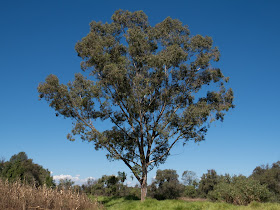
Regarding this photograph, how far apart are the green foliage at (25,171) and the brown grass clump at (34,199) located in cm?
2396

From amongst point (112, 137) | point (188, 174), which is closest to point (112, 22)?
point (112, 137)

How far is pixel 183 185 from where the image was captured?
149ft

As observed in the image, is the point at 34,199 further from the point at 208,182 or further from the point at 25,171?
the point at 25,171

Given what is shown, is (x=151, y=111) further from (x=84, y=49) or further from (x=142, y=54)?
(x=84, y=49)

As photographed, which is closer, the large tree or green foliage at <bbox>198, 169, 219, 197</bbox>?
the large tree

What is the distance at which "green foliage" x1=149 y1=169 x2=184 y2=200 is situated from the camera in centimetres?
3631

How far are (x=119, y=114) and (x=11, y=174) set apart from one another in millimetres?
33282

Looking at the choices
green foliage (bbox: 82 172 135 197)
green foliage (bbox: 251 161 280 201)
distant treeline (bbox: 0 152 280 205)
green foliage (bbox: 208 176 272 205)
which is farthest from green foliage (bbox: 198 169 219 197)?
green foliage (bbox: 208 176 272 205)

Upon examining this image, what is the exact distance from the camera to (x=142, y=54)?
2344 centimetres

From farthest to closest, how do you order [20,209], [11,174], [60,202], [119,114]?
[11,174] → [119,114] → [60,202] → [20,209]

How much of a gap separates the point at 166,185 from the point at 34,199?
26.7 meters

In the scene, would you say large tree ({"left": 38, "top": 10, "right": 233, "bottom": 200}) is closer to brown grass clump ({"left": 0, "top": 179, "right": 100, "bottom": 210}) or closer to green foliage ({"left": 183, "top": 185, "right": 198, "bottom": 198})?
brown grass clump ({"left": 0, "top": 179, "right": 100, "bottom": 210})

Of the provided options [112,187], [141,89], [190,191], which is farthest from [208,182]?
[141,89]

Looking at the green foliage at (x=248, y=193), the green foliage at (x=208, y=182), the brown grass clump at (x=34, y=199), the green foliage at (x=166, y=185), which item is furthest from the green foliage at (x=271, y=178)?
the brown grass clump at (x=34, y=199)
